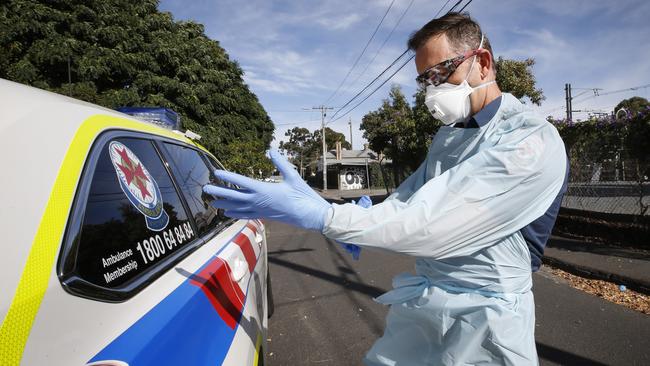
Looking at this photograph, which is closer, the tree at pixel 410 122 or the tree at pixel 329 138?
the tree at pixel 410 122

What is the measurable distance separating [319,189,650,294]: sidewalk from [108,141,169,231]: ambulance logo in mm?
5570

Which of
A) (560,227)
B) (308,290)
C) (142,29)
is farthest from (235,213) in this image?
(142,29)

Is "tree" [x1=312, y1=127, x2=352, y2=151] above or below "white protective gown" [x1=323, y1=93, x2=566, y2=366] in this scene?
above

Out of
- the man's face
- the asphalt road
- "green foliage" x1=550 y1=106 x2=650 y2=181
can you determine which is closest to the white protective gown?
the man's face

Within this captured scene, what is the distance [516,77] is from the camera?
34.0 ft

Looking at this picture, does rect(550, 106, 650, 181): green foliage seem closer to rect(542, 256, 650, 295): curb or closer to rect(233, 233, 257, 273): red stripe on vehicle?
rect(542, 256, 650, 295): curb

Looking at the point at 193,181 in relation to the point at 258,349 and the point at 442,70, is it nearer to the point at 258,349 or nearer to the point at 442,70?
the point at 258,349

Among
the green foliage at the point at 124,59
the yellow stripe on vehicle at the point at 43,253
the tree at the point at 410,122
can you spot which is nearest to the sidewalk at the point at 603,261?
the tree at the point at 410,122

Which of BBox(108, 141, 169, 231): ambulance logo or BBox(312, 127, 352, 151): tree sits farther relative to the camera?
BBox(312, 127, 352, 151): tree

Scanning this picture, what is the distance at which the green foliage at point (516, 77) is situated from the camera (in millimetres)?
10258

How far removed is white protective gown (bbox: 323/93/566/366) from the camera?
1041mm

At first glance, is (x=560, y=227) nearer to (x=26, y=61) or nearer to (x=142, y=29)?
(x=142, y=29)

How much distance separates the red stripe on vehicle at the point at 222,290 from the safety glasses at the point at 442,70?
1157 mm

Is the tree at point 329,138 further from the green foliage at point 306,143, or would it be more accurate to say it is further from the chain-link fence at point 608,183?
the chain-link fence at point 608,183
